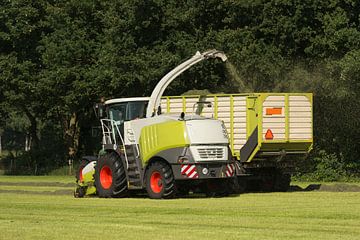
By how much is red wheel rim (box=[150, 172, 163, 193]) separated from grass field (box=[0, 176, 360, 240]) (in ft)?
2.51

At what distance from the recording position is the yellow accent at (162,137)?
27.3m

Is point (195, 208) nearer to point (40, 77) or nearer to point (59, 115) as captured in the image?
point (40, 77)

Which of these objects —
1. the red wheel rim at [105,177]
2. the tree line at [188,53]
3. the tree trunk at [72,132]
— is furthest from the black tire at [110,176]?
the tree trunk at [72,132]

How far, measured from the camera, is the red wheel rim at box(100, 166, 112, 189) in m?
29.1

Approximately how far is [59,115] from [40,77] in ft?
27.0

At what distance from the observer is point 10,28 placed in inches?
2090

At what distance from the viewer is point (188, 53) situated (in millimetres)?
46594

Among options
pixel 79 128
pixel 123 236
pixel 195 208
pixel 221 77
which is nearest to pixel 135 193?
pixel 195 208

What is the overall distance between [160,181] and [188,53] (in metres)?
19.8

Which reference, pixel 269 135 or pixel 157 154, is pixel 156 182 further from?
pixel 269 135

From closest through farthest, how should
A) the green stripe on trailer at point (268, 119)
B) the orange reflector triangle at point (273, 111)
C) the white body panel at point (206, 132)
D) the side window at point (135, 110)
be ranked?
the white body panel at point (206, 132)
the side window at point (135, 110)
the green stripe on trailer at point (268, 119)
the orange reflector triangle at point (273, 111)

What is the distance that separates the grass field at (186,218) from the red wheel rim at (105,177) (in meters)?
1.40

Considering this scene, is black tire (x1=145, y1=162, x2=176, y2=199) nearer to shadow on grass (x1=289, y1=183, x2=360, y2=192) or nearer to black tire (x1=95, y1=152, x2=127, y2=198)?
black tire (x1=95, y1=152, x2=127, y2=198)

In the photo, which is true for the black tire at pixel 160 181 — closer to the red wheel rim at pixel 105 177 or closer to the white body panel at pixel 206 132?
the white body panel at pixel 206 132
